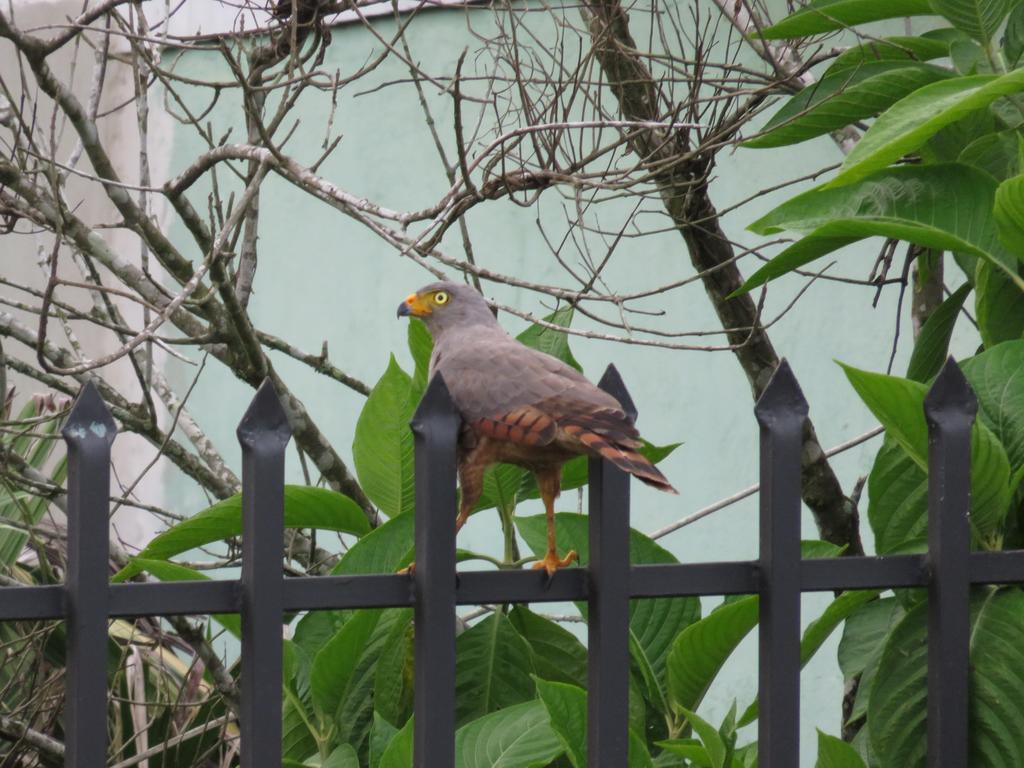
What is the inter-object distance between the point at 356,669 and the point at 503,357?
64cm

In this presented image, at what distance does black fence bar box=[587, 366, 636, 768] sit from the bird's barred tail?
24mm

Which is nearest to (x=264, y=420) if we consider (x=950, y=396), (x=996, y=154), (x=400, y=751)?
(x=400, y=751)

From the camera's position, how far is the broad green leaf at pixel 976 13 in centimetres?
239

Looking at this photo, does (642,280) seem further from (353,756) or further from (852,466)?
(353,756)

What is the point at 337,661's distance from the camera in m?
2.24

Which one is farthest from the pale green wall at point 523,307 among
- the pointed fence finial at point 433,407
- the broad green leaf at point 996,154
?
the pointed fence finial at point 433,407

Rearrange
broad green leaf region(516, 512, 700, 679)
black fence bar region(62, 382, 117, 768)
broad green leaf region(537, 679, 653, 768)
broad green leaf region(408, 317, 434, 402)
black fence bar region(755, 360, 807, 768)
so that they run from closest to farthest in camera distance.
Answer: black fence bar region(62, 382, 117, 768) → black fence bar region(755, 360, 807, 768) → broad green leaf region(537, 679, 653, 768) → broad green leaf region(516, 512, 700, 679) → broad green leaf region(408, 317, 434, 402)

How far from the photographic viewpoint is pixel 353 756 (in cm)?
217

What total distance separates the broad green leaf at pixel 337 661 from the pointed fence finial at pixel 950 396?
98 cm

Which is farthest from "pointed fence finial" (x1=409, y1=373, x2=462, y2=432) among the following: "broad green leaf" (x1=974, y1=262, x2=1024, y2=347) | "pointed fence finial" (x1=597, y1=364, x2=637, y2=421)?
"broad green leaf" (x1=974, y1=262, x2=1024, y2=347)

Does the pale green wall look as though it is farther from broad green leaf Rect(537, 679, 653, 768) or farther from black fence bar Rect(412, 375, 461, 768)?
black fence bar Rect(412, 375, 461, 768)

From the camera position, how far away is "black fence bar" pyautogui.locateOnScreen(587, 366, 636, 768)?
1719mm

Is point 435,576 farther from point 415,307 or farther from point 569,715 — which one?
point 415,307

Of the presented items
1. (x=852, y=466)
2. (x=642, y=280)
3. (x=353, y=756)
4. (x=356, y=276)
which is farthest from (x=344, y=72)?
(x=353, y=756)
